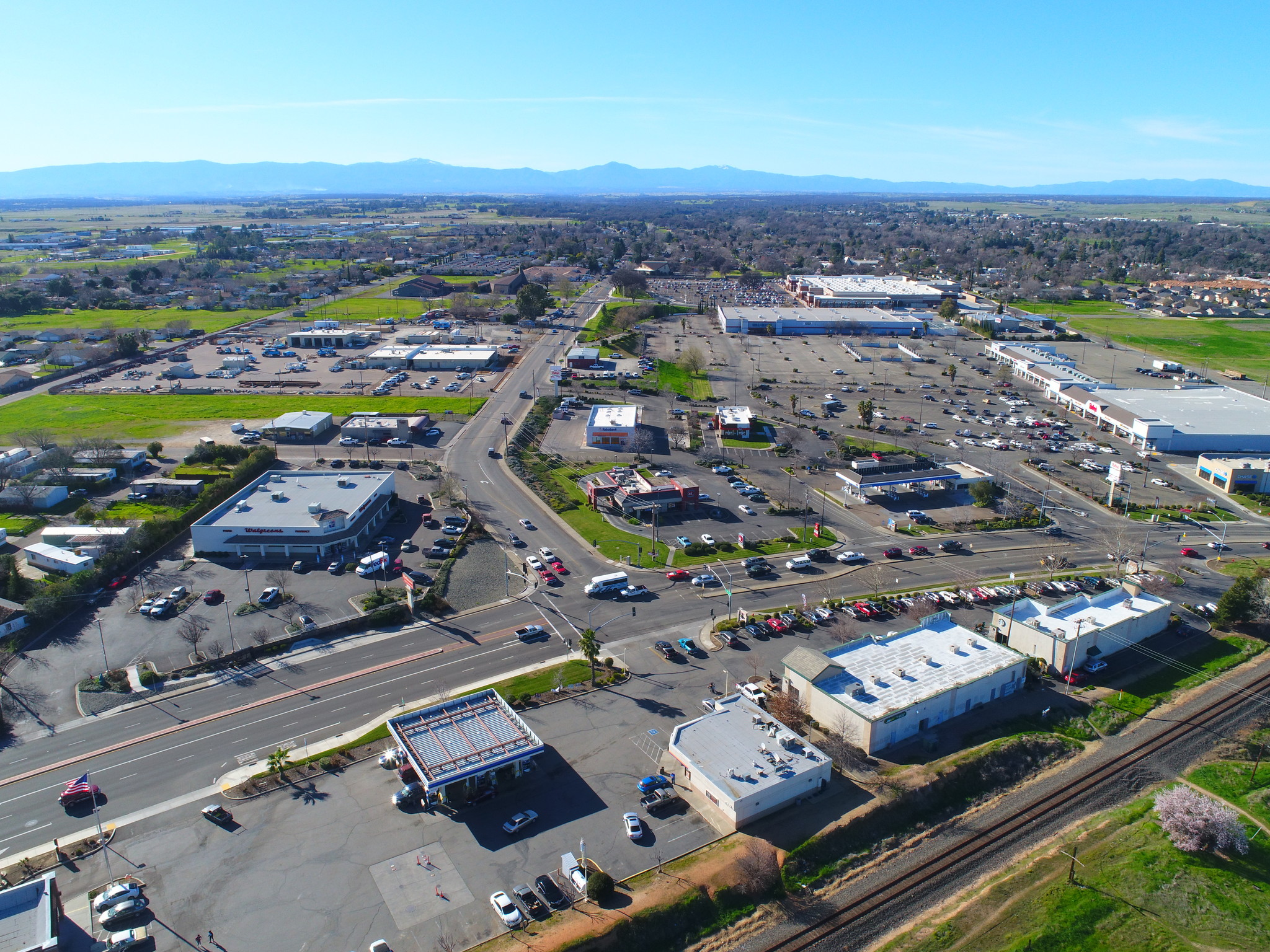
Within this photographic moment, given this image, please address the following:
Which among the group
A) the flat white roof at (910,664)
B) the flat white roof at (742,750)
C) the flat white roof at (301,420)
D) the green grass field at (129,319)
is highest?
the green grass field at (129,319)

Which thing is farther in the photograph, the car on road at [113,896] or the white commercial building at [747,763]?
the white commercial building at [747,763]

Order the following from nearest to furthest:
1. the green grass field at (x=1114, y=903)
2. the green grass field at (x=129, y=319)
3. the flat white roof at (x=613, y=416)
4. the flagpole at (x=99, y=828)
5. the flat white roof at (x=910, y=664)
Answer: the green grass field at (x=1114, y=903)
the flagpole at (x=99, y=828)
the flat white roof at (x=910, y=664)
the flat white roof at (x=613, y=416)
the green grass field at (x=129, y=319)

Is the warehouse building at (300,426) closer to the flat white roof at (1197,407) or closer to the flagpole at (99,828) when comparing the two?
the flagpole at (99,828)

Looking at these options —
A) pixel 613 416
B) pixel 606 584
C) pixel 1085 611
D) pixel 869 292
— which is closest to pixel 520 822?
pixel 606 584

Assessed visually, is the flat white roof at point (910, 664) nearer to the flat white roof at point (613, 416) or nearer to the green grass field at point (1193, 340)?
the flat white roof at point (613, 416)

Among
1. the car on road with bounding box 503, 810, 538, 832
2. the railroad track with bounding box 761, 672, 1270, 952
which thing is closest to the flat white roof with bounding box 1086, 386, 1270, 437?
the railroad track with bounding box 761, 672, 1270, 952

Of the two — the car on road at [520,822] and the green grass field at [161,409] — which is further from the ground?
the green grass field at [161,409]

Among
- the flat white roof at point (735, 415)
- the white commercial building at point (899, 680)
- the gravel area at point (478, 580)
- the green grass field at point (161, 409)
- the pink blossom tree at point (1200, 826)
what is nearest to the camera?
the pink blossom tree at point (1200, 826)

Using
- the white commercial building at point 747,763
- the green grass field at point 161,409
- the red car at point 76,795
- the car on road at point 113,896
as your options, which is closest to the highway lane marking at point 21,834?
the red car at point 76,795

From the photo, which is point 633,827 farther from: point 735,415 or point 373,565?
point 735,415
